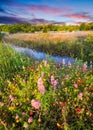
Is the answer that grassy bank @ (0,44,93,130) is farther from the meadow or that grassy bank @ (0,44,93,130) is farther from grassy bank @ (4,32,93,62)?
grassy bank @ (4,32,93,62)

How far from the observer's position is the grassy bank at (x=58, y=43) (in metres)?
13.1

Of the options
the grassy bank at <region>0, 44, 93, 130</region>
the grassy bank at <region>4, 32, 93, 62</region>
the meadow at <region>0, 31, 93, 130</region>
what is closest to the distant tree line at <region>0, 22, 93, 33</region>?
the grassy bank at <region>4, 32, 93, 62</region>

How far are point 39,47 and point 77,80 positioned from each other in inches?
333

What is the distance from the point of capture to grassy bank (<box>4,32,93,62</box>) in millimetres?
13071

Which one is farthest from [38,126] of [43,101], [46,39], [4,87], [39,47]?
[46,39]

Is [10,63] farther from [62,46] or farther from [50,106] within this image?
[62,46]

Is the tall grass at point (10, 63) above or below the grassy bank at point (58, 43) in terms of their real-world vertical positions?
above

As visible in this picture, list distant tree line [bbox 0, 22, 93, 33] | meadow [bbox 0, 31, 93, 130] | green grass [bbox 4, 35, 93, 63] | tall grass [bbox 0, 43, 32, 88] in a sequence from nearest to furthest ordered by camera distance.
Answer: meadow [bbox 0, 31, 93, 130]
tall grass [bbox 0, 43, 32, 88]
green grass [bbox 4, 35, 93, 63]
distant tree line [bbox 0, 22, 93, 33]

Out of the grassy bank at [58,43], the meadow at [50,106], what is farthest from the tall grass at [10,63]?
the grassy bank at [58,43]

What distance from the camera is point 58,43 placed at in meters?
14.5

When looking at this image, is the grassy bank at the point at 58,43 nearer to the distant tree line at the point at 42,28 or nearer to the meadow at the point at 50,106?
the distant tree line at the point at 42,28

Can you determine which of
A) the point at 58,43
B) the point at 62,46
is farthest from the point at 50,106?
the point at 58,43

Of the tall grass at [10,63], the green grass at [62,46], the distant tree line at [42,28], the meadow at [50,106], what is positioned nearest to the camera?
the meadow at [50,106]

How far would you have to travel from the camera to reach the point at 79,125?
4.66 m
